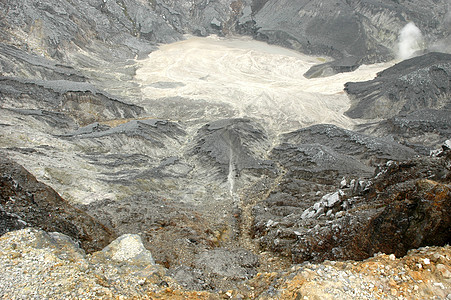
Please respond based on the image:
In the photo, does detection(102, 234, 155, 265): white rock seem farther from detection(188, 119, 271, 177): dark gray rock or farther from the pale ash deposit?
the pale ash deposit

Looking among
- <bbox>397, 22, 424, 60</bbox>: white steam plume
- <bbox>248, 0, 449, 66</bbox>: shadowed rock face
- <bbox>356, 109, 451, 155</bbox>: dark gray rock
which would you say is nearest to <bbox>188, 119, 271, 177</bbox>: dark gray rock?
<bbox>356, 109, 451, 155</bbox>: dark gray rock

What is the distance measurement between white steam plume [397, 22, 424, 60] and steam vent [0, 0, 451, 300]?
0.37m

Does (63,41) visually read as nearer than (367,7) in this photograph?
Yes

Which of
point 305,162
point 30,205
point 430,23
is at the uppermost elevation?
point 430,23

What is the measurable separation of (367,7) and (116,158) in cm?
5753

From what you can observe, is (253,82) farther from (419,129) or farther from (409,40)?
(409,40)

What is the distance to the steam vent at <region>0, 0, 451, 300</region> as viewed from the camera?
7.21m

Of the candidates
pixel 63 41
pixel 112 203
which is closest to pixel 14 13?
pixel 63 41

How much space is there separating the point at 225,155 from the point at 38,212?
1580 cm

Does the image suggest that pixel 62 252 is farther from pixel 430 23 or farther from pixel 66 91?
pixel 430 23

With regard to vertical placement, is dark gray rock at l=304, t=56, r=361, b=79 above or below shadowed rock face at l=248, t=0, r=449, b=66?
below

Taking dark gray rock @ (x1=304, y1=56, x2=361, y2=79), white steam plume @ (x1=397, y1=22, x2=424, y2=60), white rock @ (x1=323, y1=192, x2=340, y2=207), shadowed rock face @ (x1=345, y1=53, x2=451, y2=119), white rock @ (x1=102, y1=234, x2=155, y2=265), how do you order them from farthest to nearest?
1. white steam plume @ (x1=397, y1=22, x2=424, y2=60)
2. dark gray rock @ (x1=304, y1=56, x2=361, y2=79)
3. shadowed rock face @ (x1=345, y1=53, x2=451, y2=119)
4. white rock @ (x1=323, y1=192, x2=340, y2=207)
5. white rock @ (x1=102, y1=234, x2=155, y2=265)

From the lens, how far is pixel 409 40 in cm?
5175

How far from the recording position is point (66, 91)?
28.2 meters
